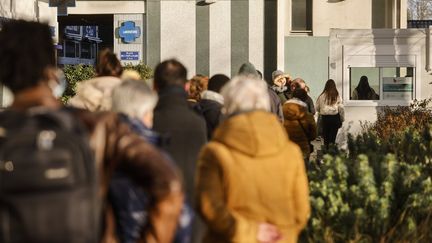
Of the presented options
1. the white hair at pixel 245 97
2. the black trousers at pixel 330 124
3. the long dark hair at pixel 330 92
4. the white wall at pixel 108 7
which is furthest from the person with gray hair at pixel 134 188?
the white wall at pixel 108 7

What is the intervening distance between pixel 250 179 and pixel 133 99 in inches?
31.8

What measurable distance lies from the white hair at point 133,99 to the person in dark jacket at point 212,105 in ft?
12.3

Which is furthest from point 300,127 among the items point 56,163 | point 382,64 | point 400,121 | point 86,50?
point 86,50

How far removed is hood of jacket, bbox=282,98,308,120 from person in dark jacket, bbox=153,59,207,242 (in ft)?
15.6

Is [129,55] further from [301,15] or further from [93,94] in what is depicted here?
[93,94]

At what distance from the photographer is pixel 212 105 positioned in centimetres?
775

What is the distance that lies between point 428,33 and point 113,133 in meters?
16.9

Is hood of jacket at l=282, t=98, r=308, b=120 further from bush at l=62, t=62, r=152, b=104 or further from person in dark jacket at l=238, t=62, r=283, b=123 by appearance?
bush at l=62, t=62, r=152, b=104

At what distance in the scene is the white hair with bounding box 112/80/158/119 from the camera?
151 inches

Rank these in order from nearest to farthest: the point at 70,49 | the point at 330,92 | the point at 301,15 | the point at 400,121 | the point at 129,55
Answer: the point at 400,121 < the point at 330,92 < the point at 129,55 < the point at 301,15 < the point at 70,49

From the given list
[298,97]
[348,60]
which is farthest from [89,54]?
[298,97]

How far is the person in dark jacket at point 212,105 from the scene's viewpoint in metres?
7.67

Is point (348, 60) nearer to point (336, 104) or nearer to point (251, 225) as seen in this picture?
point (336, 104)

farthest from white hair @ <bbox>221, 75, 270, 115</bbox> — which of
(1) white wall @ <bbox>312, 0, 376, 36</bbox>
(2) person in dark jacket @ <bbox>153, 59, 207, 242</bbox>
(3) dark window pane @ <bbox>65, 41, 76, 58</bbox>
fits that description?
(3) dark window pane @ <bbox>65, 41, 76, 58</bbox>
